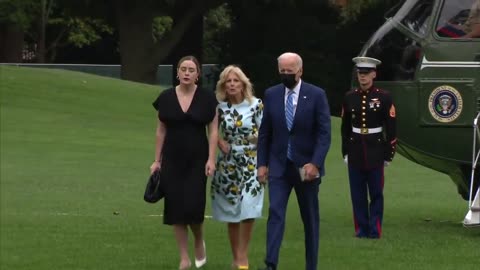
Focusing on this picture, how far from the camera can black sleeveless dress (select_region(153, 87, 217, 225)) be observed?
10.4 metres

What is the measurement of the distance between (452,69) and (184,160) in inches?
162

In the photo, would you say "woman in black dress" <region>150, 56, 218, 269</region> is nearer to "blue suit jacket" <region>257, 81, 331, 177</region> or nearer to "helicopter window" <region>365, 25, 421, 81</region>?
"blue suit jacket" <region>257, 81, 331, 177</region>

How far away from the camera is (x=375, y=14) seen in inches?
1845

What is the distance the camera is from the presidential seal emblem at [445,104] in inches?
527

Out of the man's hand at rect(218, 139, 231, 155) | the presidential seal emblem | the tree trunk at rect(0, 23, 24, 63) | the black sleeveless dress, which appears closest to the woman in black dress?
the black sleeveless dress

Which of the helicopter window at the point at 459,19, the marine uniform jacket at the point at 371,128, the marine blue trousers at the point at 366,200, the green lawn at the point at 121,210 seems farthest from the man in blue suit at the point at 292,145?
the helicopter window at the point at 459,19

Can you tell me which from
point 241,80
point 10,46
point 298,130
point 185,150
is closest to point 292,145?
point 298,130

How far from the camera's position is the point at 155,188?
409 inches

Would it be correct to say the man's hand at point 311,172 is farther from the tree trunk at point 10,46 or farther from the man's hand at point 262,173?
the tree trunk at point 10,46

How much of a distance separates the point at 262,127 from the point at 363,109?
304 centimetres

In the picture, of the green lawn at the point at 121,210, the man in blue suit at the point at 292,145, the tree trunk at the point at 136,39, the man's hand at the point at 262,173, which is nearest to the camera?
the man in blue suit at the point at 292,145

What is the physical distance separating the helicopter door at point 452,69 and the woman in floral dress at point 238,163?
3458mm

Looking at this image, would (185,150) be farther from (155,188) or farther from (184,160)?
(155,188)

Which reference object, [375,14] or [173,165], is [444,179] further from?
[375,14]
